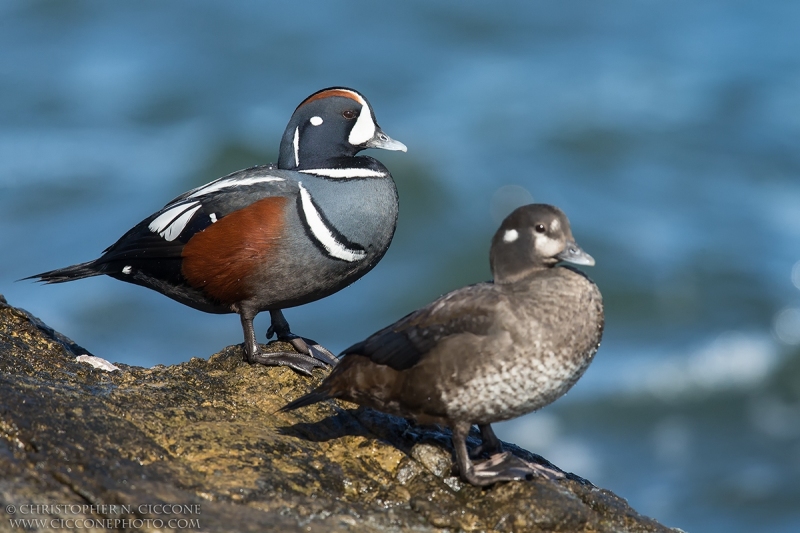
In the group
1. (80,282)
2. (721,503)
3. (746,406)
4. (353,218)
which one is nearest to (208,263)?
(353,218)

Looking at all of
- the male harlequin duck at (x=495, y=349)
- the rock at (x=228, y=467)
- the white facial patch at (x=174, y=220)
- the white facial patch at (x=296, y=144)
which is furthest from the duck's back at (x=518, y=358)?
the white facial patch at (x=296, y=144)

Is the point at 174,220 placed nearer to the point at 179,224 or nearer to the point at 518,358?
the point at 179,224

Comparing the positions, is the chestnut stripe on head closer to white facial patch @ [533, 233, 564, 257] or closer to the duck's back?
white facial patch @ [533, 233, 564, 257]

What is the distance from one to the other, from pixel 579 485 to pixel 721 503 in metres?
7.51

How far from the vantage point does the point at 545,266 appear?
4977mm

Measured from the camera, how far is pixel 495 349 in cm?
457

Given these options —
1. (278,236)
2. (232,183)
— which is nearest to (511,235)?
(278,236)

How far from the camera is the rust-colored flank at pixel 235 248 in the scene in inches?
241

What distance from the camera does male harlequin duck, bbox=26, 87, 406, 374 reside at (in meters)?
6.12

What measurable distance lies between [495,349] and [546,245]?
0.65 metres

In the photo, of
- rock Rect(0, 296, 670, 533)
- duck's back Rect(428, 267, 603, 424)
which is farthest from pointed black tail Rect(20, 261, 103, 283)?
duck's back Rect(428, 267, 603, 424)

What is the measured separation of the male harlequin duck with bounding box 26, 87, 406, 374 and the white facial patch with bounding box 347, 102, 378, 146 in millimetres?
16

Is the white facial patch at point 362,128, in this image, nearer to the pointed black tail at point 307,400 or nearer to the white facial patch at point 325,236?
the white facial patch at point 325,236

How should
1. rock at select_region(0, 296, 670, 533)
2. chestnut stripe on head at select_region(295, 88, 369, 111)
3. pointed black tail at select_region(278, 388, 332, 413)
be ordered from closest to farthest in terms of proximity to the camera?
rock at select_region(0, 296, 670, 533)
pointed black tail at select_region(278, 388, 332, 413)
chestnut stripe on head at select_region(295, 88, 369, 111)
